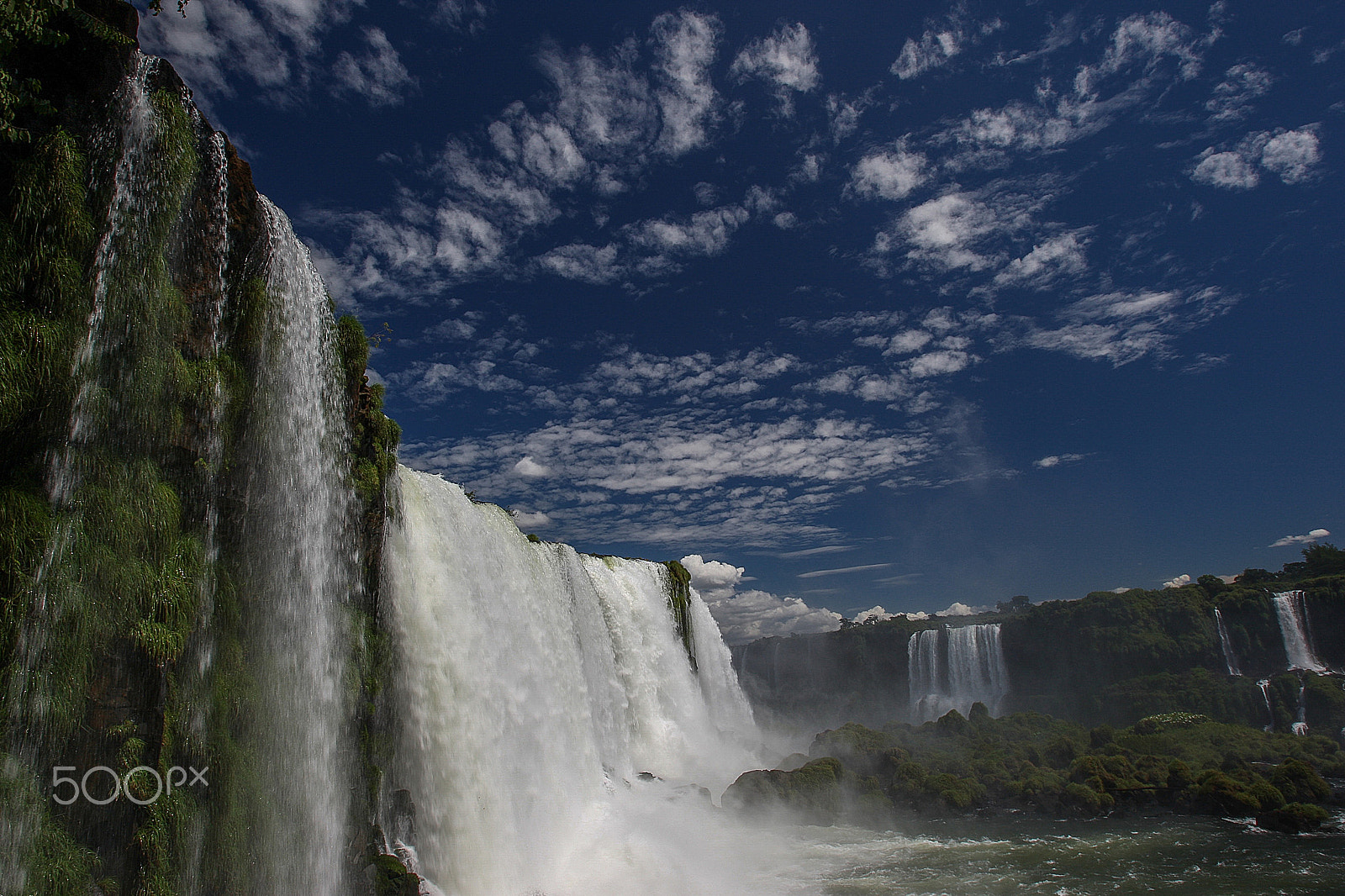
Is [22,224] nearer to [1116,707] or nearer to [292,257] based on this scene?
[292,257]

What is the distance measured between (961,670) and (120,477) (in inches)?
1602

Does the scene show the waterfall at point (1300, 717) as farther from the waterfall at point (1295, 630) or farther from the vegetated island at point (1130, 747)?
the waterfall at point (1295, 630)

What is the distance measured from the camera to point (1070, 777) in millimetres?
18641

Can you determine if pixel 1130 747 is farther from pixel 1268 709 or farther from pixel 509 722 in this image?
pixel 509 722

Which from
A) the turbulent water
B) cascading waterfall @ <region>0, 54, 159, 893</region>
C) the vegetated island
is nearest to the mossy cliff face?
cascading waterfall @ <region>0, 54, 159, 893</region>

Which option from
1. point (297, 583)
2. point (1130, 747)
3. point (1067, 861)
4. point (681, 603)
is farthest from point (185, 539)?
point (1130, 747)

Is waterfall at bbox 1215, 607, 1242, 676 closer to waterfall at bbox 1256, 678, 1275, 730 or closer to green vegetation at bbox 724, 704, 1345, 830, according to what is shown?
waterfall at bbox 1256, 678, 1275, 730

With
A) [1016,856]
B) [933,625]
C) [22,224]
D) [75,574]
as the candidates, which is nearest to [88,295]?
[22,224]

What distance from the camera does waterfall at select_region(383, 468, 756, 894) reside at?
10.2 m

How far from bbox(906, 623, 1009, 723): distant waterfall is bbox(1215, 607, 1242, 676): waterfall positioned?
1010 centimetres

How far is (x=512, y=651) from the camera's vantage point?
42.4ft

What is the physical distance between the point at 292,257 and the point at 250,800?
6274 mm

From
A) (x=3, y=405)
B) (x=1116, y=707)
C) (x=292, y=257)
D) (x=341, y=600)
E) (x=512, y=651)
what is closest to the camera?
(x=3, y=405)

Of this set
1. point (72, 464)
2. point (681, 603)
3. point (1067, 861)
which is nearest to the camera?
point (72, 464)
